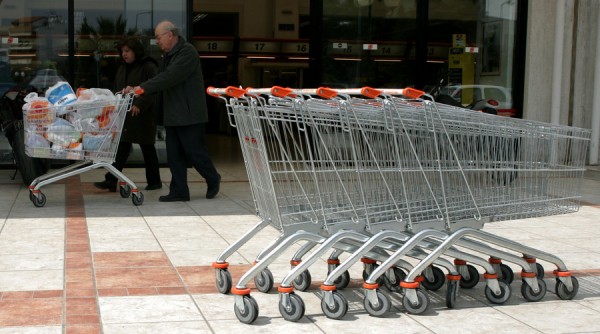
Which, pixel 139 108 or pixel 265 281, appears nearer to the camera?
pixel 265 281

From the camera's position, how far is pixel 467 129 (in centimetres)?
540

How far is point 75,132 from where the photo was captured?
9109 millimetres

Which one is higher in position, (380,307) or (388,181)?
(388,181)

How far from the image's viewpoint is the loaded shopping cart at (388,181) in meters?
5.20

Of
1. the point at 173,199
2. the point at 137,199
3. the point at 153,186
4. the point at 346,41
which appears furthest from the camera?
the point at 346,41

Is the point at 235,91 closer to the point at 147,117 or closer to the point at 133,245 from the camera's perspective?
the point at 133,245

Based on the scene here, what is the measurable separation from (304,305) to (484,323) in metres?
1.06

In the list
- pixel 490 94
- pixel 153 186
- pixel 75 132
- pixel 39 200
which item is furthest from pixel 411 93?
pixel 490 94

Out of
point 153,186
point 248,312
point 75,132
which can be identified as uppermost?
point 75,132

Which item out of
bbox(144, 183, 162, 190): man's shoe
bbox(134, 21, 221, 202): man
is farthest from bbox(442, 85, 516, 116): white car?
bbox(134, 21, 221, 202): man

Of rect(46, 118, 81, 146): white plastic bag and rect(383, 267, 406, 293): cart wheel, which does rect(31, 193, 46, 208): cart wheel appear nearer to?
rect(46, 118, 81, 146): white plastic bag

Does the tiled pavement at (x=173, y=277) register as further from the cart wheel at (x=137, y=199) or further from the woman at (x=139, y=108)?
the woman at (x=139, y=108)

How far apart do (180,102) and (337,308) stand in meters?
4.88

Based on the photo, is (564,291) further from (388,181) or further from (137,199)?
(137,199)
